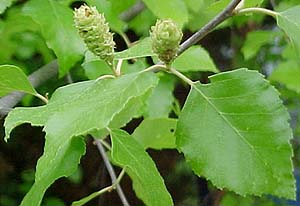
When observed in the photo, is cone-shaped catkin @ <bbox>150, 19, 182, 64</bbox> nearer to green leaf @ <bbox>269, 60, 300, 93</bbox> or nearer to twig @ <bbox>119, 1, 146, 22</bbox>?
twig @ <bbox>119, 1, 146, 22</bbox>

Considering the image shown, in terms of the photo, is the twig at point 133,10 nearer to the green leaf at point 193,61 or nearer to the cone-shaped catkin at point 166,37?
the green leaf at point 193,61

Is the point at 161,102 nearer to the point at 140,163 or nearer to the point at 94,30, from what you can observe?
the point at 140,163

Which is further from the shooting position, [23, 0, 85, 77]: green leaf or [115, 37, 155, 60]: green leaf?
[23, 0, 85, 77]: green leaf

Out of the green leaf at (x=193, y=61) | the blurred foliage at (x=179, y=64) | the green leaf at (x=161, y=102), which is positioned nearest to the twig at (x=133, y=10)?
the blurred foliage at (x=179, y=64)

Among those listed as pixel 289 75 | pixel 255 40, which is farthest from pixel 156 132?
pixel 255 40

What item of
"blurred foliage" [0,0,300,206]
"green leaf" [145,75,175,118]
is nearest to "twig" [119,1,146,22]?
"blurred foliage" [0,0,300,206]

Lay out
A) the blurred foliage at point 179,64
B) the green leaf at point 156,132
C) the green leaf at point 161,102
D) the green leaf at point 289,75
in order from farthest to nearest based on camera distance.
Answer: the green leaf at point 289,75 → the green leaf at point 161,102 → the blurred foliage at point 179,64 → the green leaf at point 156,132

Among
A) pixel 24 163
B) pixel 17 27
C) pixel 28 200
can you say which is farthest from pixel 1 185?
pixel 28 200

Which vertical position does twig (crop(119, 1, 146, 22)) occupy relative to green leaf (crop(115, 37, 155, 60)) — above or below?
below
